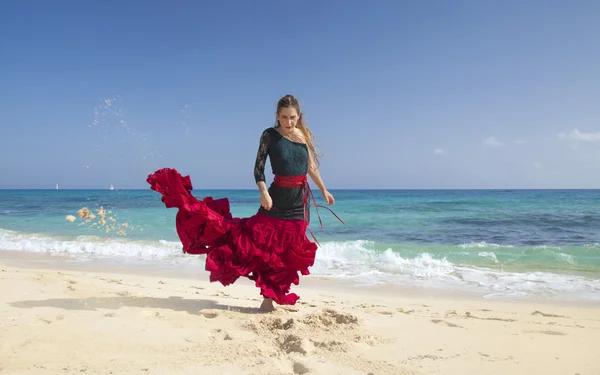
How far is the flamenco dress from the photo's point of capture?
12.1 feet

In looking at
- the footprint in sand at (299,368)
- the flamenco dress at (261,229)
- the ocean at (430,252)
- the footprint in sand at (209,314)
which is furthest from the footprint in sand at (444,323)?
the ocean at (430,252)

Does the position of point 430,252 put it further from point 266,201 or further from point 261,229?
point 266,201

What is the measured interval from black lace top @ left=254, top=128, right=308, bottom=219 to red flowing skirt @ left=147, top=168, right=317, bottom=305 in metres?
0.09

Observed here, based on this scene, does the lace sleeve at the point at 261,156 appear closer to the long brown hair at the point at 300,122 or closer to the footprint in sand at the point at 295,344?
the long brown hair at the point at 300,122

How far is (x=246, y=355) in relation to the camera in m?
2.59

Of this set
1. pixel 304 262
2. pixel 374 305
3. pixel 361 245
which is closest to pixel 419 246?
pixel 361 245

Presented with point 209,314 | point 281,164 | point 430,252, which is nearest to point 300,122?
point 281,164

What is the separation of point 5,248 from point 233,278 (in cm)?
844

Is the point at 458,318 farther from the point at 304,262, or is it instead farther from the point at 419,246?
the point at 419,246

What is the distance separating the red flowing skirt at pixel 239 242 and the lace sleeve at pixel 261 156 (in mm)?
373

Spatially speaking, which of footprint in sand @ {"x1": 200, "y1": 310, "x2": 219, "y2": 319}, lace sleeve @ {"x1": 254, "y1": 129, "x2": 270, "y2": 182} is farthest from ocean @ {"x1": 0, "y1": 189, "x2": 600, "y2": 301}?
lace sleeve @ {"x1": 254, "y1": 129, "x2": 270, "y2": 182}

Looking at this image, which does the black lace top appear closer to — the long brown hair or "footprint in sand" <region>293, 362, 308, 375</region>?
the long brown hair

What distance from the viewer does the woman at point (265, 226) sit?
3.68 meters

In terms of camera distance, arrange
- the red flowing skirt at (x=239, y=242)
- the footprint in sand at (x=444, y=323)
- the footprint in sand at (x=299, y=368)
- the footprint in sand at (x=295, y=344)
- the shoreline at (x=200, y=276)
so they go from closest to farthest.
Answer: the footprint in sand at (x=299, y=368), the footprint in sand at (x=295, y=344), the footprint in sand at (x=444, y=323), the red flowing skirt at (x=239, y=242), the shoreline at (x=200, y=276)
